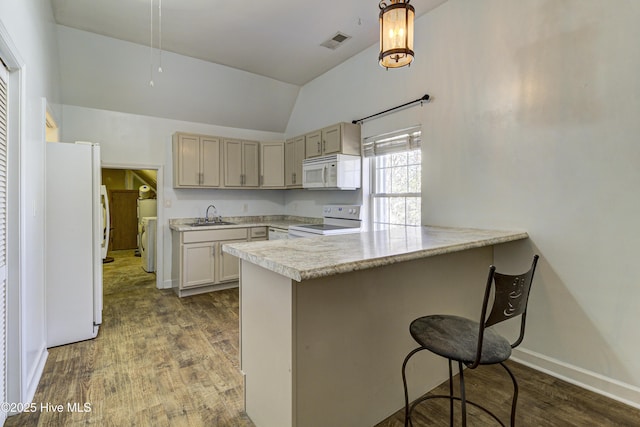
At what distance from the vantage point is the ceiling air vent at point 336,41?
339 centimetres

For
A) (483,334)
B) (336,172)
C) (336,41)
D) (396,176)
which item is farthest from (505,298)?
(336,41)

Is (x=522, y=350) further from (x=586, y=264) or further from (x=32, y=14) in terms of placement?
(x=32, y=14)

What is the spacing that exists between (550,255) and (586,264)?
0.21 m

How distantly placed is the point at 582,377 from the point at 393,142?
8.22 ft

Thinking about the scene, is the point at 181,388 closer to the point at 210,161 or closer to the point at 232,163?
the point at 210,161

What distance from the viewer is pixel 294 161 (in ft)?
15.4

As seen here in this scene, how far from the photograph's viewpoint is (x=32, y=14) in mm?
2168

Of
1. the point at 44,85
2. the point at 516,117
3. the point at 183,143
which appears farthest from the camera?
the point at 183,143

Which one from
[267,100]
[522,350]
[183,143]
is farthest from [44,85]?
[522,350]

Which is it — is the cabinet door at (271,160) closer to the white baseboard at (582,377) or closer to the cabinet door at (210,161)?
the cabinet door at (210,161)

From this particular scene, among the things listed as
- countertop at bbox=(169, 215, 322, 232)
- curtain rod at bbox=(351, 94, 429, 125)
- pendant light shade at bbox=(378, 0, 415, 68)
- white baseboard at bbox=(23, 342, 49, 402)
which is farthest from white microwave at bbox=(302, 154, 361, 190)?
white baseboard at bbox=(23, 342, 49, 402)

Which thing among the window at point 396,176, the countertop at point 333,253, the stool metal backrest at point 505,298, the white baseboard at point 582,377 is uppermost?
the window at point 396,176

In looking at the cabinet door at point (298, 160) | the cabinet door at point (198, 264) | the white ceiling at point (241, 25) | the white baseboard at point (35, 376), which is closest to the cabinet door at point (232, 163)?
the cabinet door at point (298, 160)

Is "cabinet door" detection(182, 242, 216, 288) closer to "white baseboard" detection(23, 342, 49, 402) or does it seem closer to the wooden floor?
the wooden floor
